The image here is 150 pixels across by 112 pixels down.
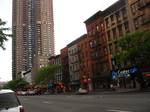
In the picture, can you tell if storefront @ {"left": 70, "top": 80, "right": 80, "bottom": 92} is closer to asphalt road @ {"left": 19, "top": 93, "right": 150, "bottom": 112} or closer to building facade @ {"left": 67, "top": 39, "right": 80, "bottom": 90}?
building facade @ {"left": 67, "top": 39, "right": 80, "bottom": 90}

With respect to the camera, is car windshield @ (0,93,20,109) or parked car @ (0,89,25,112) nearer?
parked car @ (0,89,25,112)

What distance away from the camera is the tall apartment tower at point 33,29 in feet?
585

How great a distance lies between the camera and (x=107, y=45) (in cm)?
7206

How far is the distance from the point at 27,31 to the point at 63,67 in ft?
280

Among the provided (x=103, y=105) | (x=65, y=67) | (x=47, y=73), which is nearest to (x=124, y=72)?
(x=65, y=67)

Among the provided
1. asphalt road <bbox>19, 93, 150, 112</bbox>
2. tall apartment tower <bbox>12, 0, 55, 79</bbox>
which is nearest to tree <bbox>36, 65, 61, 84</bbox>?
tall apartment tower <bbox>12, 0, 55, 79</bbox>

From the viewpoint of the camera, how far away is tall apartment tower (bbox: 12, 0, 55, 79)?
A: 585 feet

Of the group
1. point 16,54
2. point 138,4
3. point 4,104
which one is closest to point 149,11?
point 138,4

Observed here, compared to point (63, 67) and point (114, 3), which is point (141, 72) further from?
point (63, 67)

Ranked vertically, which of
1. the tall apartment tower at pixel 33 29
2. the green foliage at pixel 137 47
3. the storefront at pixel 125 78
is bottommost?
the storefront at pixel 125 78

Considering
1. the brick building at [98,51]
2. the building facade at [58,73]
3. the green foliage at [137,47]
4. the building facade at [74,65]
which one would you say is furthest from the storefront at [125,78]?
the building facade at [58,73]

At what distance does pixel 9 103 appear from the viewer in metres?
10.0

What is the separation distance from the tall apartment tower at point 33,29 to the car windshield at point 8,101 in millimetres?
161780

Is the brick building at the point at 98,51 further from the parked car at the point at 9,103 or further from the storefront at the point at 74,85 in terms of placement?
the parked car at the point at 9,103
